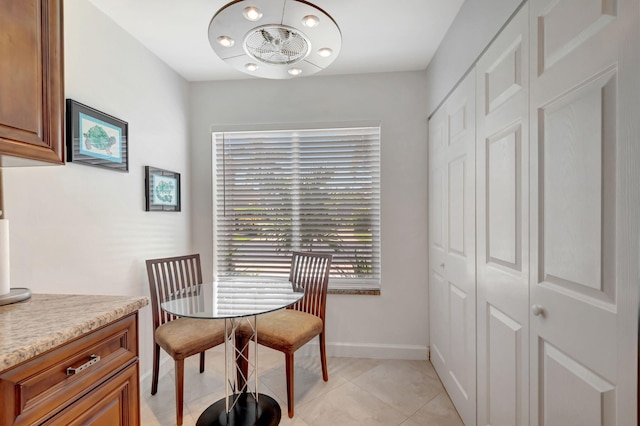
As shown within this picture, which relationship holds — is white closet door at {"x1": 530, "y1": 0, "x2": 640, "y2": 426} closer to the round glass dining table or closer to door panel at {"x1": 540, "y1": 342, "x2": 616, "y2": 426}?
door panel at {"x1": 540, "y1": 342, "x2": 616, "y2": 426}

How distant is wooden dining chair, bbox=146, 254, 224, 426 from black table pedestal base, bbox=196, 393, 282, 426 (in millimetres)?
185

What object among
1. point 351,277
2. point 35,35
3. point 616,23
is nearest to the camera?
point 616,23

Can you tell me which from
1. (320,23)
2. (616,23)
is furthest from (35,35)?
(616,23)

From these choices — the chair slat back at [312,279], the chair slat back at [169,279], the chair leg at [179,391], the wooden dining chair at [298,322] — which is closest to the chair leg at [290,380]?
the wooden dining chair at [298,322]

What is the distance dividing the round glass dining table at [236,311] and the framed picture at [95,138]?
945mm

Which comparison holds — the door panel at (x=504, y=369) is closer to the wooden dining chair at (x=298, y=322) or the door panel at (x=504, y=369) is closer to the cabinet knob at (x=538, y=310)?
the cabinet knob at (x=538, y=310)

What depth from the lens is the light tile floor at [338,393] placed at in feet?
6.35

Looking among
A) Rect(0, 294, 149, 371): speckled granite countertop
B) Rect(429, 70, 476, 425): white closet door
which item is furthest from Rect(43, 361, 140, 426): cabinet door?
Rect(429, 70, 476, 425): white closet door

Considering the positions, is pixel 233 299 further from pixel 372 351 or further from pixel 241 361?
pixel 372 351

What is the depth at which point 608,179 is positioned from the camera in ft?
2.75

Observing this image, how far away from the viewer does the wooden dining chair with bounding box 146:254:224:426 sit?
184 cm

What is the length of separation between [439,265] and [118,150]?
2.38m

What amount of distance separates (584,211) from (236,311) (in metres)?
1.52

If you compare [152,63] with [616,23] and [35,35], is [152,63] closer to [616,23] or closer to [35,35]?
[35,35]
